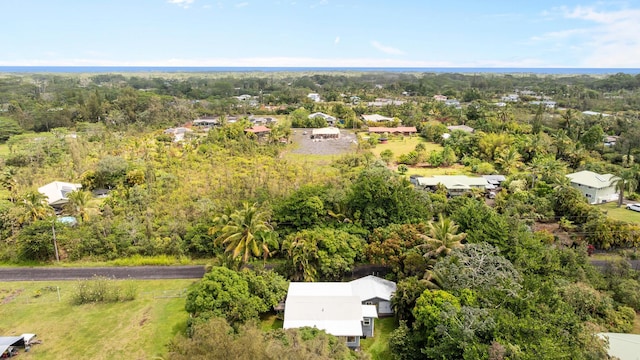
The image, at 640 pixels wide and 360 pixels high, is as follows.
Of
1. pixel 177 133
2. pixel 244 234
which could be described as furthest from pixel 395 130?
pixel 244 234

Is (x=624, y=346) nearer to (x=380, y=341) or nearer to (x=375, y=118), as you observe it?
(x=380, y=341)

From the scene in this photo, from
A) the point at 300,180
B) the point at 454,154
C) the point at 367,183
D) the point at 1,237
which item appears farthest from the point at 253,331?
the point at 454,154

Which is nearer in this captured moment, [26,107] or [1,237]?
[1,237]

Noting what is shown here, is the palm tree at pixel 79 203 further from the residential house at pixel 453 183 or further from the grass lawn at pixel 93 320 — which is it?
the residential house at pixel 453 183

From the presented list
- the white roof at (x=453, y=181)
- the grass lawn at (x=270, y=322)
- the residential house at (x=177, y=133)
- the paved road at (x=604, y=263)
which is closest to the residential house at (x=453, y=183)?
the white roof at (x=453, y=181)

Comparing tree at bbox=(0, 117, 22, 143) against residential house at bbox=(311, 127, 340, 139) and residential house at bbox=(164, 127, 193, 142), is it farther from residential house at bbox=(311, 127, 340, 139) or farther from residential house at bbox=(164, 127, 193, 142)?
residential house at bbox=(311, 127, 340, 139)

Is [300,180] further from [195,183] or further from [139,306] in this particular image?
[139,306]

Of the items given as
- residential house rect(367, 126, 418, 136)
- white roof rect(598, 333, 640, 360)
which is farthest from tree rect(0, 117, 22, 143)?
white roof rect(598, 333, 640, 360)
